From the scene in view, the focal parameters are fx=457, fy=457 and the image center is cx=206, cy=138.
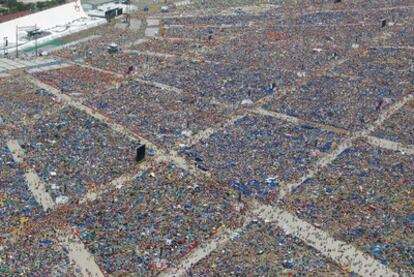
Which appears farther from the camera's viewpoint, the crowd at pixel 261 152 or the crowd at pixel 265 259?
the crowd at pixel 261 152

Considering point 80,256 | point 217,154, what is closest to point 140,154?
point 217,154

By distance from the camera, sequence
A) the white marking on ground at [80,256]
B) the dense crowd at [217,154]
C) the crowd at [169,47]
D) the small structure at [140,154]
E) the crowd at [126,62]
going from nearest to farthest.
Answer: the white marking on ground at [80,256]
the dense crowd at [217,154]
the small structure at [140,154]
the crowd at [126,62]
the crowd at [169,47]

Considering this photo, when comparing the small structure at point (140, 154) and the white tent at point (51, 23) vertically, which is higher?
the white tent at point (51, 23)

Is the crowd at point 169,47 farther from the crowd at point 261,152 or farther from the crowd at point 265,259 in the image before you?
the crowd at point 265,259

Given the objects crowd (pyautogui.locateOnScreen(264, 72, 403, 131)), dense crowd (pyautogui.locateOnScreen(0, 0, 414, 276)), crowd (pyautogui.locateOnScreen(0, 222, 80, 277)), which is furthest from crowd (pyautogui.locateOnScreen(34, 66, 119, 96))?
crowd (pyautogui.locateOnScreen(0, 222, 80, 277))

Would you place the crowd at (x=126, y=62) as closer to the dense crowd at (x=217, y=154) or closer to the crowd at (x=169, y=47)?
the dense crowd at (x=217, y=154)

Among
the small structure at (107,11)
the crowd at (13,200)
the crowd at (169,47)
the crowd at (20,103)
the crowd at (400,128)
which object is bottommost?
the crowd at (13,200)

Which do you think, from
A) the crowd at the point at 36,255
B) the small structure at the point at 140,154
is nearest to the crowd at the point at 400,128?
the small structure at the point at 140,154

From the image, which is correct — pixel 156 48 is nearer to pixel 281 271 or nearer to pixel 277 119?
pixel 277 119

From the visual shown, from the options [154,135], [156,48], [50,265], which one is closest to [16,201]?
[50,265]

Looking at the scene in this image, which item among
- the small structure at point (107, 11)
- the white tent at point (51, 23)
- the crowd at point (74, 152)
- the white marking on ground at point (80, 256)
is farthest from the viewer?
the small structure at point (107, 11)
